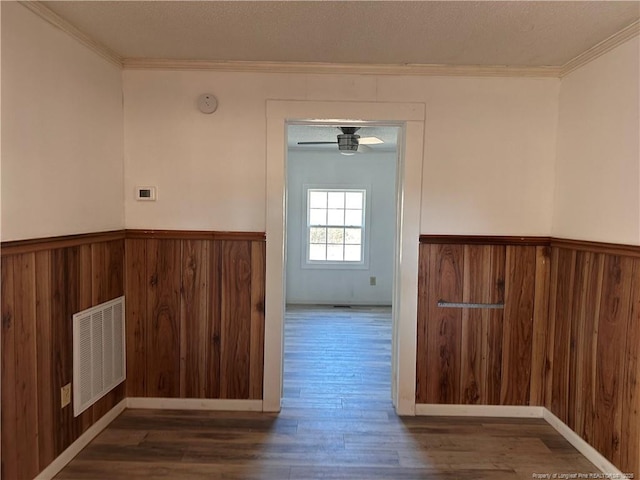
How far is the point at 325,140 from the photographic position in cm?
550

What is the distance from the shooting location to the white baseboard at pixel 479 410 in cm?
284

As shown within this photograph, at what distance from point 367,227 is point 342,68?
3.85 metres

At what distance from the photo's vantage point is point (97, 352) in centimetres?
249

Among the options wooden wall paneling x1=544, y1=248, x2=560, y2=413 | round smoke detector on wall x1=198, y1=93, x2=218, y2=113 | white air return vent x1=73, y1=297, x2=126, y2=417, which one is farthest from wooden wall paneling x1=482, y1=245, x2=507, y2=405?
white air return vent x1=73, y1=297, x2=126, y2=417

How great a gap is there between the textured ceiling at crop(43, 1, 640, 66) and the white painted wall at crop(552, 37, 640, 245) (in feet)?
0.60

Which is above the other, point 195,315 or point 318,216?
point 318,216

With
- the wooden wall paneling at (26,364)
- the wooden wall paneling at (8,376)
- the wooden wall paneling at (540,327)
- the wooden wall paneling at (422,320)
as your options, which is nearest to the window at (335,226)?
the wooden wall paneling at (422,320)

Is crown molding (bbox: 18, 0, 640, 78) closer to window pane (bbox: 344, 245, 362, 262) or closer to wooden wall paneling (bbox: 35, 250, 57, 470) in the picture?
wooden wall paneling (bbox: 35, 250, 57, 470)

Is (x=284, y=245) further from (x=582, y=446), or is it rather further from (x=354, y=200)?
(x=354, y=200)

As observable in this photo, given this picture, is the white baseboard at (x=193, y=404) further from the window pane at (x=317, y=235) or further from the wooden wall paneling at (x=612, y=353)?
the window pane at (x=317, y=235)

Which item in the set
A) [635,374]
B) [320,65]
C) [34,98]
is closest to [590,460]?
[635,374]

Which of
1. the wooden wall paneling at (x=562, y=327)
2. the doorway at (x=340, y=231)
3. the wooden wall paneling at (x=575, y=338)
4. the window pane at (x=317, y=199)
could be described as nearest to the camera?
the wooden wall paneling at (x=575, y=338)

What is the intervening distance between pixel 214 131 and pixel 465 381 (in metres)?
2.31

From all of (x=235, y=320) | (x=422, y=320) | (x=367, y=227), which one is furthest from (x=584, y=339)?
(x=367, y=227)
